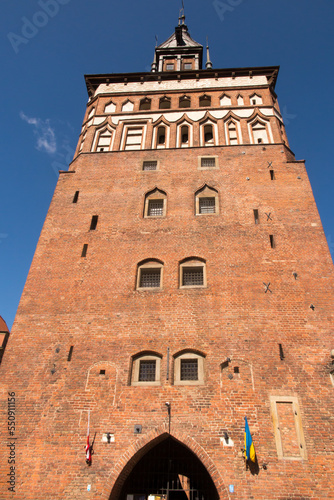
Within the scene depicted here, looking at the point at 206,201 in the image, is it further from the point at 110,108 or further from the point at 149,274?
the point at 110,108

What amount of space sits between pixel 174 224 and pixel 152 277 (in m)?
2.34

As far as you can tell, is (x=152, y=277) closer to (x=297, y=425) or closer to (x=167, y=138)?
(x=297, y=425)

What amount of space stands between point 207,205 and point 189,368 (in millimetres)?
6610

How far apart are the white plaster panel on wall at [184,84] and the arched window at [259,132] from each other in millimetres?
3174

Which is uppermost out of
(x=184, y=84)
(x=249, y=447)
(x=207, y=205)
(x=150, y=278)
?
(x=184, y=84)

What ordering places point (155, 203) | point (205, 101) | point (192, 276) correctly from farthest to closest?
1. point (205, 101)
2. point (155, 203)
3. point (192, 276)

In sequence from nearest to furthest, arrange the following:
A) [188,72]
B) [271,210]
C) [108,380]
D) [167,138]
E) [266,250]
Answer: [108,380] < [266,250] < [271,210] < [167,138] < [188,72]

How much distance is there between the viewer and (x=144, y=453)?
10.5m

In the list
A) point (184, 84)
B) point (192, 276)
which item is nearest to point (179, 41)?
point (184, 84)

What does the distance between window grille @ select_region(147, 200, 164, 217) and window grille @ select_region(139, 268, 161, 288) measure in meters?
2.65

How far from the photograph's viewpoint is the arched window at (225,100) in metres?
19.5

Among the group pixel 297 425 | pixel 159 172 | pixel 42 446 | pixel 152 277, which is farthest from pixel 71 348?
pixel 159 172

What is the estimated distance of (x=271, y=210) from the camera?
14.5m

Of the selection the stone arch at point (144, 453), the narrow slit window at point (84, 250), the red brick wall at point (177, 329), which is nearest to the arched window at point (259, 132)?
→ the red brick wall at point (177, 329)
